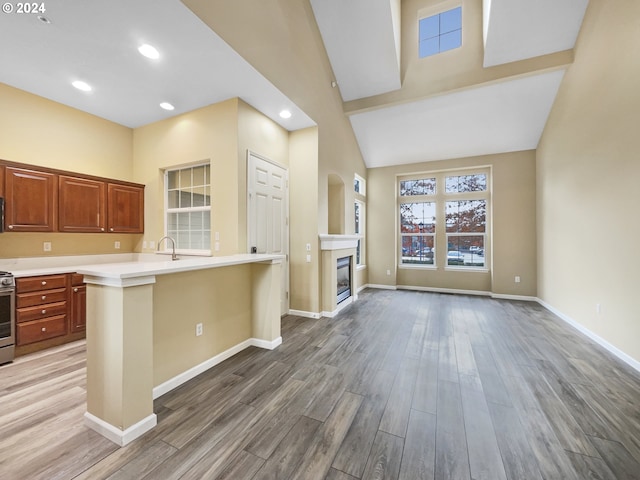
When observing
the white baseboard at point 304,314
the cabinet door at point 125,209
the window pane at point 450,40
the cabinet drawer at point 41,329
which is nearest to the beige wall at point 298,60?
the white baseboard at point 304,314

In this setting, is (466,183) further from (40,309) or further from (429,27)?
(40,309)

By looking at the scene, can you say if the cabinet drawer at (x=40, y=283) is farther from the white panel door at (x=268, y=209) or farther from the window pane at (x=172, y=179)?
the white panel door at (x=268, y=209)

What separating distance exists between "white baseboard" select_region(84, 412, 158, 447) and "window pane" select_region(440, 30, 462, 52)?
653 cm

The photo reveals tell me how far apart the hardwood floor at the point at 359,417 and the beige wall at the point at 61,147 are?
57.8 inches

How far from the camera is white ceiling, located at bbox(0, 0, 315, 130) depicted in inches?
83.9

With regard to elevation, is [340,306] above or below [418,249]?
below

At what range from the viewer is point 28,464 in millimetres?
1531

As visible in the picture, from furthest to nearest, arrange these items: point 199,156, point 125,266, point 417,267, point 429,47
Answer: point 417,267, point 429,47, point 199,156, point 125,266

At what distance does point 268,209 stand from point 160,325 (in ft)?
7.07

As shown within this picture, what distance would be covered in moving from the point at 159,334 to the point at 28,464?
94 centimetres

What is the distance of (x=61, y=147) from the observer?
11.9ft

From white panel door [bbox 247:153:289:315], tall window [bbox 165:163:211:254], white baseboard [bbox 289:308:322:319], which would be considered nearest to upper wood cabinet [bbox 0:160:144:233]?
tall window [bbox 165:163:211:254]

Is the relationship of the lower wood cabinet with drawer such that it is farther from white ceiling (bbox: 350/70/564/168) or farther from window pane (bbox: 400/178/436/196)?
window pane (bbox: 400/178/436/196)

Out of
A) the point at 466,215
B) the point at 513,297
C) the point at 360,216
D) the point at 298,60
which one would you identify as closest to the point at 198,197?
the point at 298,60
